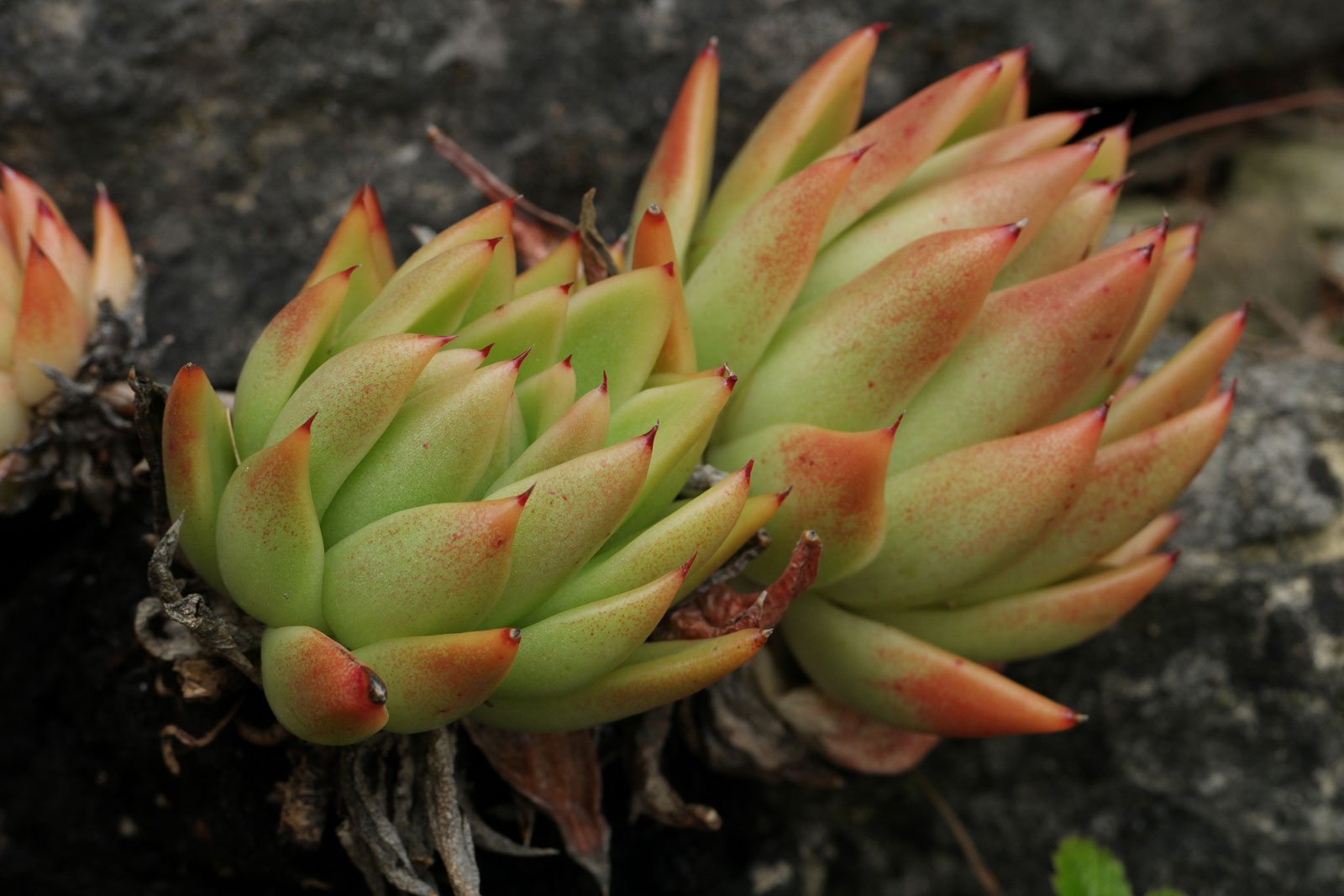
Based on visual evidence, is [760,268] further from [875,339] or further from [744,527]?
[744,527]

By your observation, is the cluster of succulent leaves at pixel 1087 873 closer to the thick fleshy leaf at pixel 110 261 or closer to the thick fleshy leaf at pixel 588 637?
the thick fleshy leaf at pixel 588 637

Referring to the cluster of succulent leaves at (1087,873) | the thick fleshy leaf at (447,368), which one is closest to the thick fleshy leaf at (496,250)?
the thick fleshy leaf at (447,368)

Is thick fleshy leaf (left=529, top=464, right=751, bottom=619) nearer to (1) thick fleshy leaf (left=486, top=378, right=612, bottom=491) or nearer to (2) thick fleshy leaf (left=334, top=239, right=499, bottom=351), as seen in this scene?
(1) thick fleshy leaf (left=486, top=378, right=612, bottom=491)

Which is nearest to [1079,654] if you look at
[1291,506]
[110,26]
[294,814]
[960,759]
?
[960,759]

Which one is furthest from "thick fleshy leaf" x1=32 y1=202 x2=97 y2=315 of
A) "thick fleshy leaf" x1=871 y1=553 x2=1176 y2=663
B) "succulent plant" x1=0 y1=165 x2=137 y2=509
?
"thick fleshy leaf" x1=871 y1=553 x2=1176 y2=663

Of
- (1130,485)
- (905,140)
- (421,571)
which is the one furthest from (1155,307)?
(421,571)
